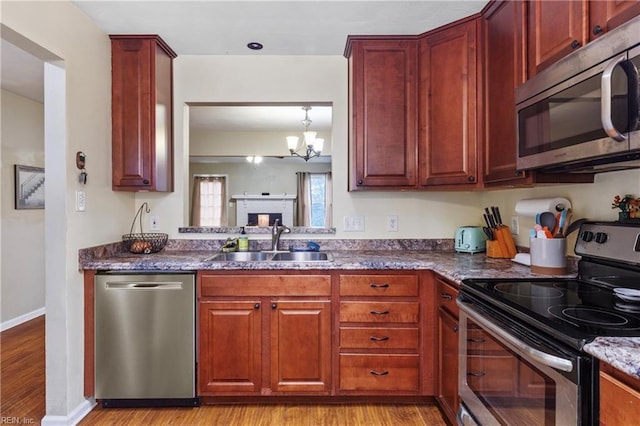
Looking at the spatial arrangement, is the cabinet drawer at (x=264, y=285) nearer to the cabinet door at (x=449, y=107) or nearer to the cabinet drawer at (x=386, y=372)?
the cabinet drawer at (x=386, y=372)

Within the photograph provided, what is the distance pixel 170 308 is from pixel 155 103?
1361mm

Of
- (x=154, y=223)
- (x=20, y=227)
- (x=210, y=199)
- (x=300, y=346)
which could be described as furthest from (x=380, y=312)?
(x=210, y=199)

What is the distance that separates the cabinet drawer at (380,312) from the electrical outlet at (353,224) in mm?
715

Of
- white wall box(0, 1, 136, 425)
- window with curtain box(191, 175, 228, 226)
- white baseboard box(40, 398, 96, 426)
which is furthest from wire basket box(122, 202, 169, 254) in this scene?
window with curtain box(191, 175, 228, 226)

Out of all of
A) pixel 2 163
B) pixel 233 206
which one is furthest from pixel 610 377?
pixel 233 206

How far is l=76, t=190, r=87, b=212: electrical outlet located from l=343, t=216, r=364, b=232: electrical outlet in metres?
1.68

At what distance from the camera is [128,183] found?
234 cm

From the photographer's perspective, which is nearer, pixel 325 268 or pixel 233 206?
pixel 325 268

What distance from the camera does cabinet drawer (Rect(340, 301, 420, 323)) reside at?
2.03m

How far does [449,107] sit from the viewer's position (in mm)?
2166

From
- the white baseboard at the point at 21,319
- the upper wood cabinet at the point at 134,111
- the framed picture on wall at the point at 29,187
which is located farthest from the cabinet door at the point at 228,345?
the framed picture on wall at the point at 29,187

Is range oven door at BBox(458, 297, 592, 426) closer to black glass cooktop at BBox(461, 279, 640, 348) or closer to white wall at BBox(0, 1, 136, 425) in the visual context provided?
black glass cooktop at BBox(461, 279, 640, 348)

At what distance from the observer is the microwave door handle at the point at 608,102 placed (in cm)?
103

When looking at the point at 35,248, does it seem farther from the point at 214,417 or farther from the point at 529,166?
the point at 529,166
